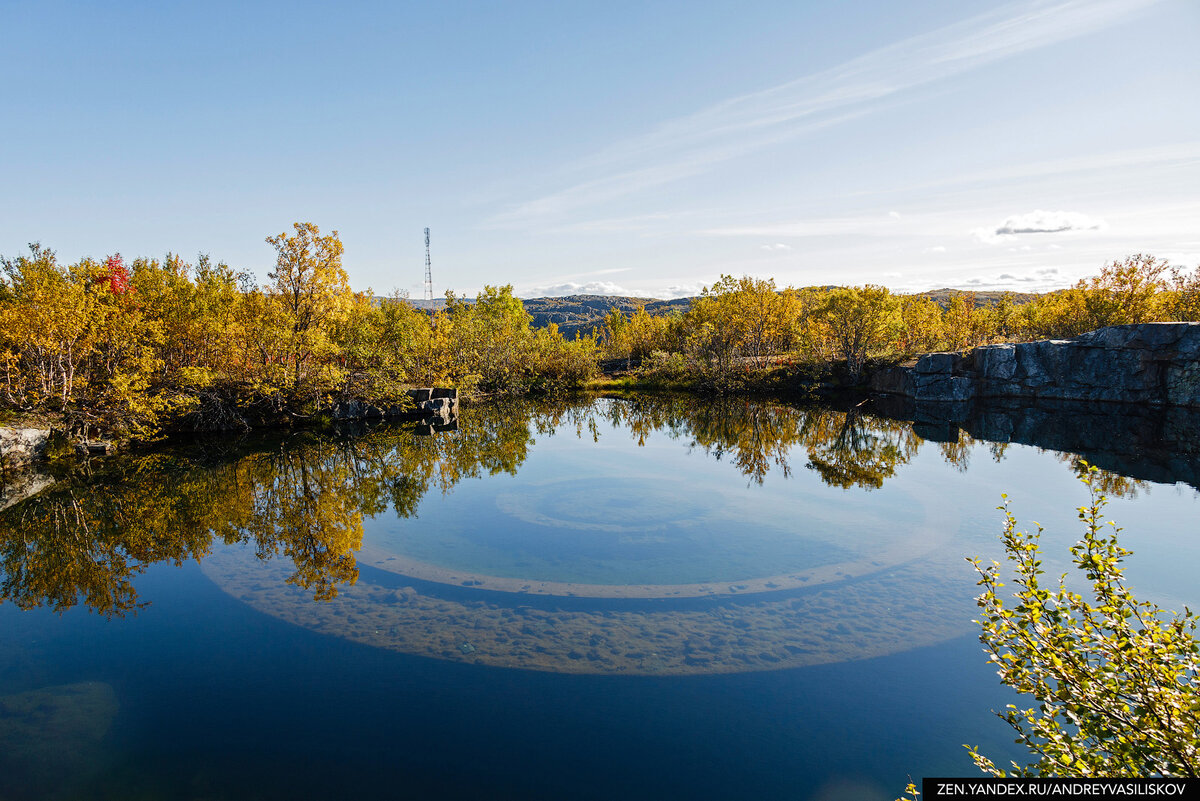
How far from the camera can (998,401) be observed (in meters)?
34.9

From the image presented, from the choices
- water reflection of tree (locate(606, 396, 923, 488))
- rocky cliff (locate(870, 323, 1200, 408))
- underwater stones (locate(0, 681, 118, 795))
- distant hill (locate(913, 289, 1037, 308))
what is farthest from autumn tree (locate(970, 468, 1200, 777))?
distant hill (locate(913, 289, 1037, 308))

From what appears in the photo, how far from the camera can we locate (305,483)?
57.3ft

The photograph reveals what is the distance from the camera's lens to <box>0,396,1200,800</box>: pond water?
20.0 feet

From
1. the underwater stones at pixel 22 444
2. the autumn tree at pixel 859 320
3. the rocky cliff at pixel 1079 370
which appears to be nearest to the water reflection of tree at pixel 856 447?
the rocky cliff at pixel 1079 370

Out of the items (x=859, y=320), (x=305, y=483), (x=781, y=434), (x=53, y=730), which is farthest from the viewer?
(x=859, y=320)

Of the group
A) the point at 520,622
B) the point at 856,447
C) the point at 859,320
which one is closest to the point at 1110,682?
the point at 520,622

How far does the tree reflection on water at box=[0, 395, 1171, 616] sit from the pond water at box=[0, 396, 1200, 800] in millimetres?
113

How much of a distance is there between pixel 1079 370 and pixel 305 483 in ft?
136

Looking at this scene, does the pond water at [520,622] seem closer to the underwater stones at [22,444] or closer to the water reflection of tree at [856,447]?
the water reflection of tree at [856,447]

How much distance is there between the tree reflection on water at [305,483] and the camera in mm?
11547

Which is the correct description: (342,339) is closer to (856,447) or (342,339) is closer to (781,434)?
(781,434)

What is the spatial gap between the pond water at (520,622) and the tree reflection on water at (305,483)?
113 mm

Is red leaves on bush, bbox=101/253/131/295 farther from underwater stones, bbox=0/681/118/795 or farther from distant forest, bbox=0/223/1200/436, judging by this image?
underwater stones, bbox=0/681/118/795

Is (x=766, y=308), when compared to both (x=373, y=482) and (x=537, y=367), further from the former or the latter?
(x=373, y=482)
